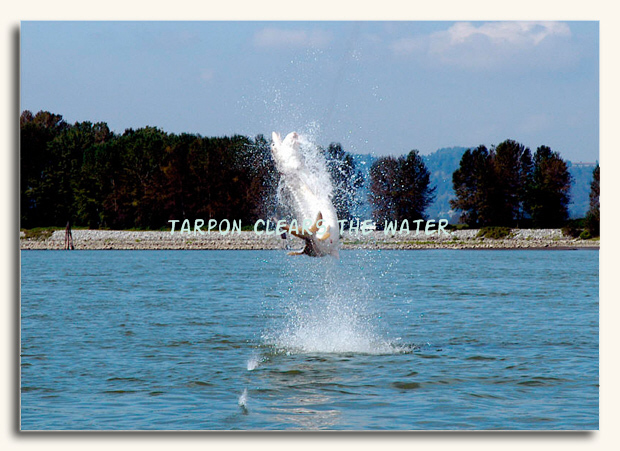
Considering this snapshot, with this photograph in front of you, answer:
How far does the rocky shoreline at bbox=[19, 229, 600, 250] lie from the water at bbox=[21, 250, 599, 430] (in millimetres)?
46703

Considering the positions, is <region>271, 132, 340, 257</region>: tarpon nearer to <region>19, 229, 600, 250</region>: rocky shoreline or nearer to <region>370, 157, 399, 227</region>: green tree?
<region>370, 157, 399, 227</region>: green tree

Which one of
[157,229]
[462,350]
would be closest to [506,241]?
[157,229]

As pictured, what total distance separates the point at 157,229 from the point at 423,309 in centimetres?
6893

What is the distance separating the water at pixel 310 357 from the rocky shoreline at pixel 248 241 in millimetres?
46703

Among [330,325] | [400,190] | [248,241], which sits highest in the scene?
[400,190]

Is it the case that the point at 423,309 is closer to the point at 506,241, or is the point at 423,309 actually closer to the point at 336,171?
the point at 336,171

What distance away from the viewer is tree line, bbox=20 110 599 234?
85.0 metres

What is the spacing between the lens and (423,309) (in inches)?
1272

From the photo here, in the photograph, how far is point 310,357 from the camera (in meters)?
21.0

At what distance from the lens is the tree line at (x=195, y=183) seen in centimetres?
8504

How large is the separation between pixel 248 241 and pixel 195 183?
25.3 ft

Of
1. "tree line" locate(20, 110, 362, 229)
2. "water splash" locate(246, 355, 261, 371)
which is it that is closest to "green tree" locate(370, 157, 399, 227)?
"tree line" locate(20, 110, 362, 229)

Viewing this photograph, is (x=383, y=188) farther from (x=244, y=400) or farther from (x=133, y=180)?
(x=244, y=400)

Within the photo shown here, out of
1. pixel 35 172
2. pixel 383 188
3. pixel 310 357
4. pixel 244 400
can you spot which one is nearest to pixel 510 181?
pixel 383 188
